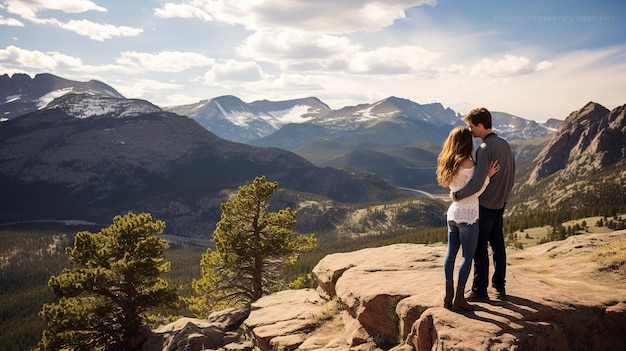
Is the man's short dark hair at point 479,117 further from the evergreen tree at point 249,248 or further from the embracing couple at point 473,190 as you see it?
the evergreen tree at point 249,248

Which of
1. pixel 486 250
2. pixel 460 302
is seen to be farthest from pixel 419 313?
pixel 486 250

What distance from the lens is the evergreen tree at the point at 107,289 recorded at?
23203 mm

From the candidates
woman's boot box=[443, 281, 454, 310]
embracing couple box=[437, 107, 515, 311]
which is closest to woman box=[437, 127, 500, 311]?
embracing couple box=[437, 107, 515, 311]

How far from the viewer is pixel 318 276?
752 inches

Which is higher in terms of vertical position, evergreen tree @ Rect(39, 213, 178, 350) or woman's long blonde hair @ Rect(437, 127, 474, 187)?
woman's long blonde hair @ Rect(437, 127, 474, 187)

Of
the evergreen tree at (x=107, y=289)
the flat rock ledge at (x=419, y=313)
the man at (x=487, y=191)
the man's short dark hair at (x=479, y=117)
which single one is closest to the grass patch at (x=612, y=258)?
the flat rock ledge at (x=419, y=313)

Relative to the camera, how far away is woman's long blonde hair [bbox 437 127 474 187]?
9480 mm

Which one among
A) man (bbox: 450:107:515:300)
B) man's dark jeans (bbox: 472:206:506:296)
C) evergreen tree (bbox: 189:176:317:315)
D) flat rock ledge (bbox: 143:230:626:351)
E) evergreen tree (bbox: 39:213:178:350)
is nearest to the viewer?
flat rock ledge (bbox: 143:230:626:351)

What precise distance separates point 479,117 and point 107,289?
24.9 meters

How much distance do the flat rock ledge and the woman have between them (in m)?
1.18

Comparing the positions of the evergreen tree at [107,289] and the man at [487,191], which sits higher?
the man at [487,191]

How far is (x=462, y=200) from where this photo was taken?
955cm

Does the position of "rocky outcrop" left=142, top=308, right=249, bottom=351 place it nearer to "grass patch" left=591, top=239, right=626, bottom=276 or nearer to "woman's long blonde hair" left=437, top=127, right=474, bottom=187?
"woman's long blonde hair" left=437, top=127, right=474, bottom=187

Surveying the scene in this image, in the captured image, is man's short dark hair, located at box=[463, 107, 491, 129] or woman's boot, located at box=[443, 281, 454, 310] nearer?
man's short dark hair, located at box=[463, 107, 491, 129]
